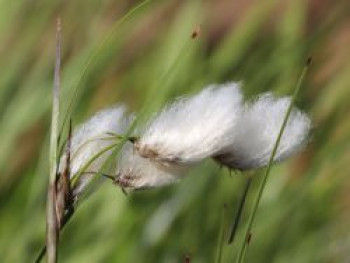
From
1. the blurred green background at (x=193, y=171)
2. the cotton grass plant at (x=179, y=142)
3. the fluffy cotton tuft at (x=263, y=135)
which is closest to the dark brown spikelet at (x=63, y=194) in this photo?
the cotton grass plant at (x=179, y=142)

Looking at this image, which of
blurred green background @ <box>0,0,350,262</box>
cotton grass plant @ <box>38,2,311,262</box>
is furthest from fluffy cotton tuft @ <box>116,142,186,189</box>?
blurred green background @ <box>0,0,350,262</box>

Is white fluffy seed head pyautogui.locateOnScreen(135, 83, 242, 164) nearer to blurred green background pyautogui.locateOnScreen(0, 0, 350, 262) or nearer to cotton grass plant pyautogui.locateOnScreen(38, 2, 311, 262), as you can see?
cotton grass plant pyautogui.locateOnScreen(38, 2, 311, 262)

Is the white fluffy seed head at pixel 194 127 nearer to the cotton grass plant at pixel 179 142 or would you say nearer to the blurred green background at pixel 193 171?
the cotton grass plant at pixel 179 142

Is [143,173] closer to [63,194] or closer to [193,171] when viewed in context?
[63,194]

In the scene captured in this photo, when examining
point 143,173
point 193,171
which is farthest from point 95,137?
point 193,171

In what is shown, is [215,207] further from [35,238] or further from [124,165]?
[124,165]
